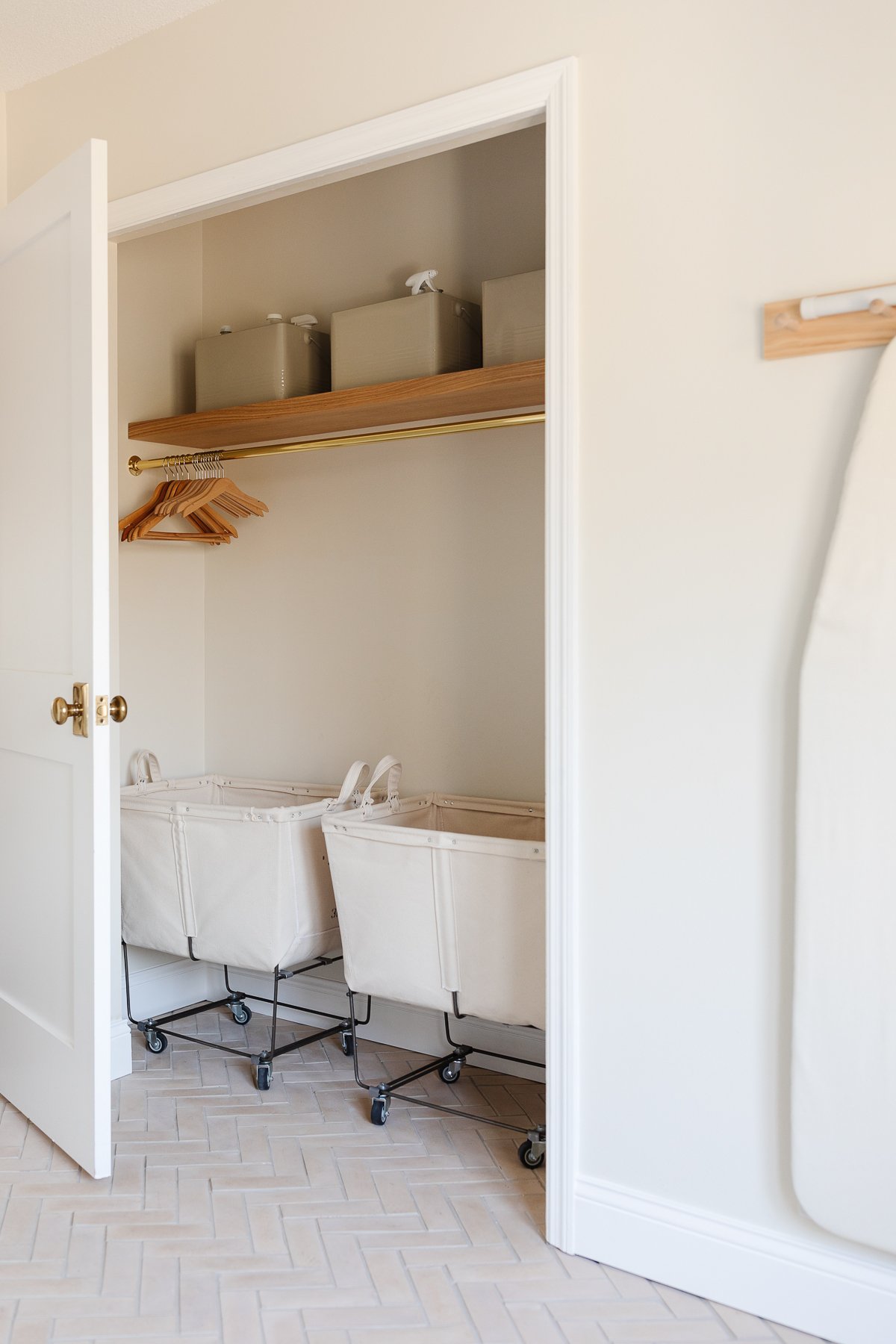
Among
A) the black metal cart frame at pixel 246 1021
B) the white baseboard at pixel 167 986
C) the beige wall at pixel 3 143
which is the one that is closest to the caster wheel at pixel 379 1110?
the black metal cart frame at pixel 246 1021

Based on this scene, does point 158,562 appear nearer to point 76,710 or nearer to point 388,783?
point 388,783

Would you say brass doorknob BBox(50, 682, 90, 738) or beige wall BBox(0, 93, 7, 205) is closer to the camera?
brass doorknob BBox(50, 682, 90, 738)

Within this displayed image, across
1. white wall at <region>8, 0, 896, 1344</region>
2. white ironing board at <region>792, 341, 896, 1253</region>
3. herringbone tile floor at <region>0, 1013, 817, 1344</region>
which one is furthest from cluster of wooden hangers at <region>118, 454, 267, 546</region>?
white ironing board at <region>792, 341, 896, 1253</region>

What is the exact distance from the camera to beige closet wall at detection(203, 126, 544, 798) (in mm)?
3174

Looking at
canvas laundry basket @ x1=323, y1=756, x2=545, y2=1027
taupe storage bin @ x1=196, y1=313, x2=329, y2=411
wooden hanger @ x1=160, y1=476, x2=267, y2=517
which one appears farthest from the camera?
wooden hanger @ x1=160, y1=476, x2=267, y2=517

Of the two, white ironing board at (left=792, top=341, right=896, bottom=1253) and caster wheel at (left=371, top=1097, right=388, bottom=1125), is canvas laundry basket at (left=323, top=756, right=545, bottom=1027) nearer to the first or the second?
caster wheel at (left=371, top=1097, right=388, bottom=1125)

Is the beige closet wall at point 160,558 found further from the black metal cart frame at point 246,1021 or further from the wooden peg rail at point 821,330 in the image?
the wooden peg rail at point 821,330

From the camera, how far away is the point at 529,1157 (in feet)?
8.38

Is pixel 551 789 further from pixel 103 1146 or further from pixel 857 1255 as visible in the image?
pixel 103 1146

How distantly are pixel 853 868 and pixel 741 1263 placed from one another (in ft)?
2.49

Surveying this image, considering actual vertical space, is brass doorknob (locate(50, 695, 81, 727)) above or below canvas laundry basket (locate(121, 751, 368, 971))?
above

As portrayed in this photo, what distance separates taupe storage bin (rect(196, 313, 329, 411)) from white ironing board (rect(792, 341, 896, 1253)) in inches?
77.1

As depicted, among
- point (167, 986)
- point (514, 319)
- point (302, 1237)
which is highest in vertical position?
point (514, 319)

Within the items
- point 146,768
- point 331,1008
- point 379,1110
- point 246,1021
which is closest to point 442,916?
point 379,1110
